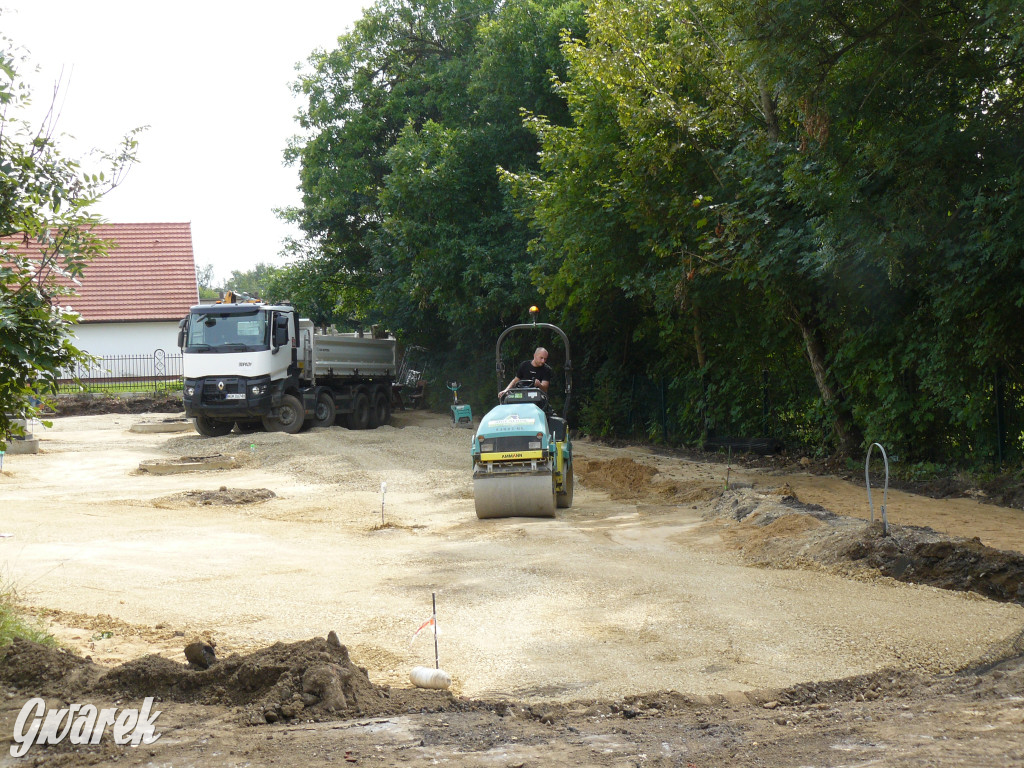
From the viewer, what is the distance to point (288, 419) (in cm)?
2330

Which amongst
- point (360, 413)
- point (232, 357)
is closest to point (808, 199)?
point (232, 357)

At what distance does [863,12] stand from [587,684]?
337 inches

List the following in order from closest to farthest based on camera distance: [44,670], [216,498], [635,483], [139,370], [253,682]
Result: [253,682]
[44,670]
[216,498]
[635,483]
[139,370]

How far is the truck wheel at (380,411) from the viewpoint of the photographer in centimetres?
2764

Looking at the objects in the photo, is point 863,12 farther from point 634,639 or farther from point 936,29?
point 634,639

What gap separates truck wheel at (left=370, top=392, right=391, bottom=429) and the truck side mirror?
556 centimetres

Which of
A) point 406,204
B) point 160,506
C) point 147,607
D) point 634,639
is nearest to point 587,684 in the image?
point 634,639

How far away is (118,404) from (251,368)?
14424 mm

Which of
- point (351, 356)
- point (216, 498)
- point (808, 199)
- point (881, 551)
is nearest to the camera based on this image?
point (881, 551)

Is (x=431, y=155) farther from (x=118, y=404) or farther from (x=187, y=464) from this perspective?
(x=118, y=404)

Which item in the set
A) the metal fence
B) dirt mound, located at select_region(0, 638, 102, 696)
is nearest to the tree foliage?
dirt mound, located at select_region(0, 638, 102, 696)

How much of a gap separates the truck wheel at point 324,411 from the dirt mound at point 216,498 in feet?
33.0

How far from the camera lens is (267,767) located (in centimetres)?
414

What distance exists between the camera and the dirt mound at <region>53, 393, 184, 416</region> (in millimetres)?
33344
